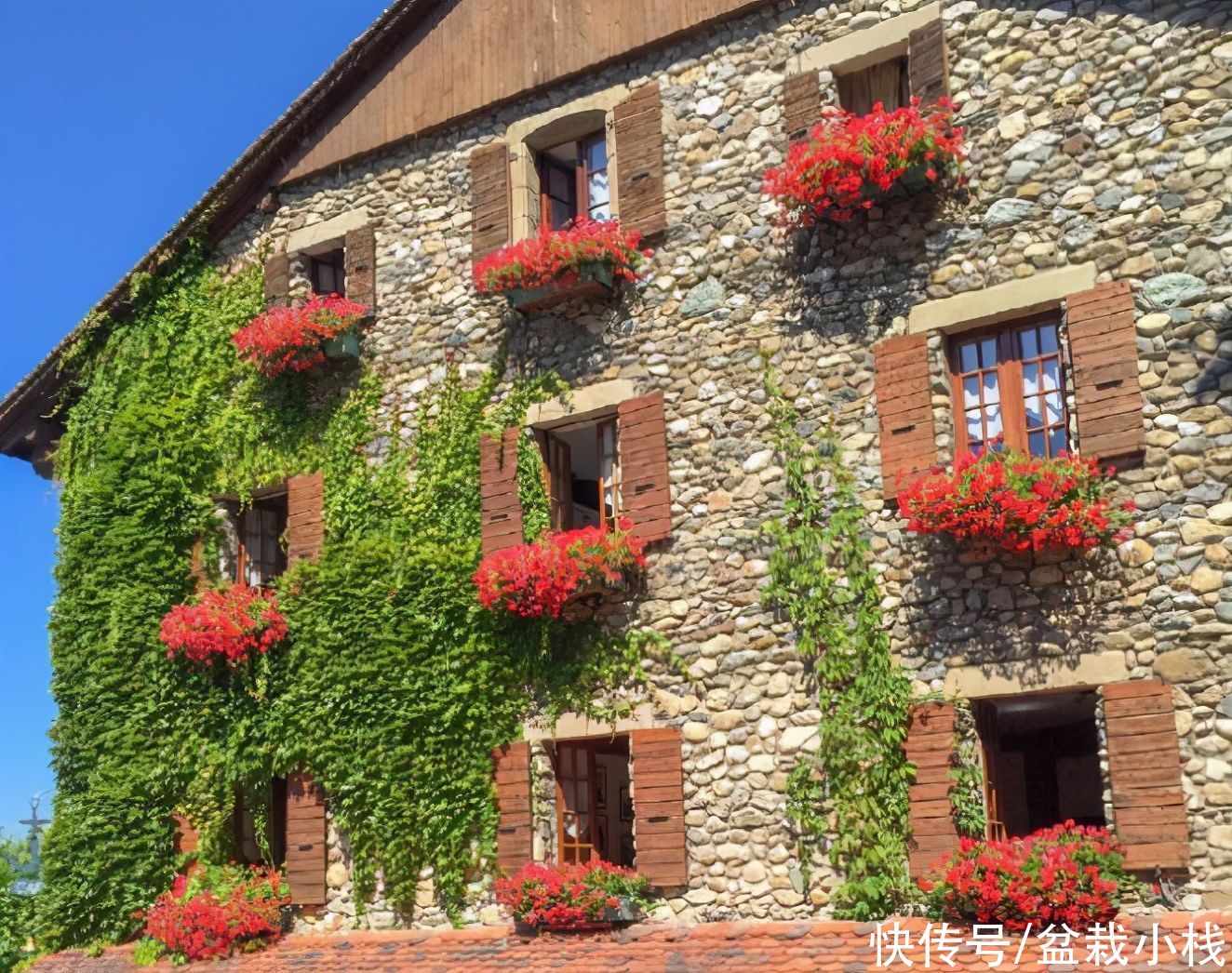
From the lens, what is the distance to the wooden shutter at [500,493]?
528 inches

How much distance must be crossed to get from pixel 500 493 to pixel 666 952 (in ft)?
13.6

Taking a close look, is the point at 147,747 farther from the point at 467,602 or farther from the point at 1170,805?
the point at 1170,805

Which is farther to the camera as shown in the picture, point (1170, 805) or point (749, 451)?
point (749, 451)

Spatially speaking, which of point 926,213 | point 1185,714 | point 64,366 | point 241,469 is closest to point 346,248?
point 241,469

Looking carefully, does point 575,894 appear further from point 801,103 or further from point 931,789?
point 801,103

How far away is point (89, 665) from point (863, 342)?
808cm

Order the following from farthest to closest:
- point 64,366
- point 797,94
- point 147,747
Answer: point 64,366
point 147,747
point 797,94

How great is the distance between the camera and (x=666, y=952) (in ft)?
37.7

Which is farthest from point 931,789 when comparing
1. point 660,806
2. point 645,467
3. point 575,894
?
point 645,467

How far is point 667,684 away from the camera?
12.3 m

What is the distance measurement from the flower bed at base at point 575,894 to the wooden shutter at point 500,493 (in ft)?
9.21

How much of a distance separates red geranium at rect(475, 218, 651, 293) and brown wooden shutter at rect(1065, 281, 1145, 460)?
388cm

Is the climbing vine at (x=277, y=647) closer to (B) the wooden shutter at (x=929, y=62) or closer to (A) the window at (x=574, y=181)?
(A) the window at (x=574, y=181)

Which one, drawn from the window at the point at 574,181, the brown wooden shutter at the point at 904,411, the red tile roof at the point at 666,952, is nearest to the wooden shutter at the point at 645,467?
the brown wooden shutter at the point at 904,411
